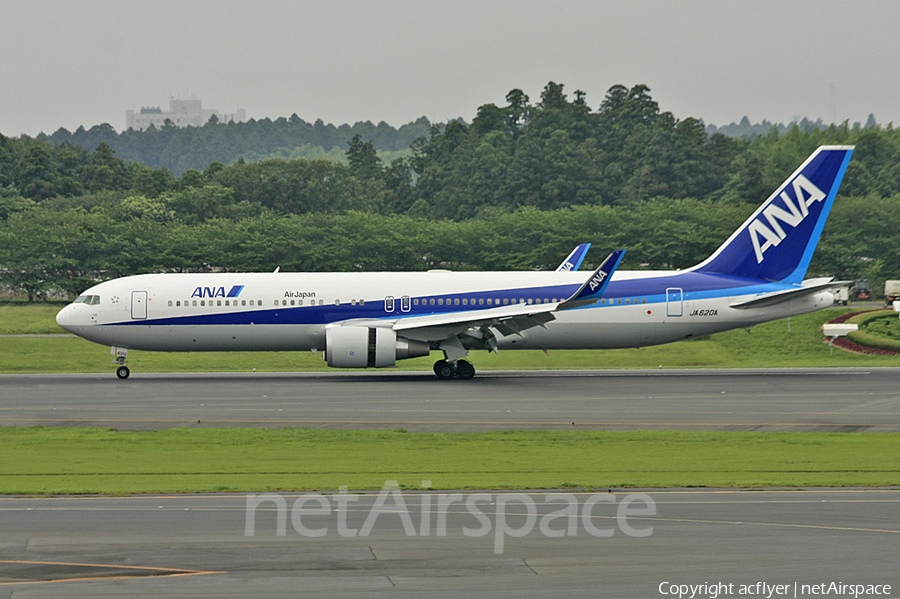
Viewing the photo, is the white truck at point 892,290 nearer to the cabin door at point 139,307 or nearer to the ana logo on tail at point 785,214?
the ana logo on tail at point 785,214

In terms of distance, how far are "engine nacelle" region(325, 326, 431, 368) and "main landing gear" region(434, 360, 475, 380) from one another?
86.1 inches

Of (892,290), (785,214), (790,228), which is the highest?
(785,214)

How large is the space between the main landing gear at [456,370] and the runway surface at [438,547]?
77.9 ft

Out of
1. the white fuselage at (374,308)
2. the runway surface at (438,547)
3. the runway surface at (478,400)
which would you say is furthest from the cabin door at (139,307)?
the runway surface at (438,547)

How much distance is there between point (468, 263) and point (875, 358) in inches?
1509

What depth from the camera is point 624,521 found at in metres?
16.7

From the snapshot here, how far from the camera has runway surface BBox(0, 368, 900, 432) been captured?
29.9 meters

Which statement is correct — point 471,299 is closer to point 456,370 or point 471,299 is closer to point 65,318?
point 456,370

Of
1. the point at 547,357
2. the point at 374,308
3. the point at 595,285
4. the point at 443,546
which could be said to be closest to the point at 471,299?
the point at 374,308

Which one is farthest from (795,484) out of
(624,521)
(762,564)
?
(762,564)

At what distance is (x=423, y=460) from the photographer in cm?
2377

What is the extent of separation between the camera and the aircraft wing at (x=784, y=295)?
138 ft

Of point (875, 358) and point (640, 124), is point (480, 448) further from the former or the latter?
point (640, 124)

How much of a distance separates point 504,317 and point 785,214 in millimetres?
13535
